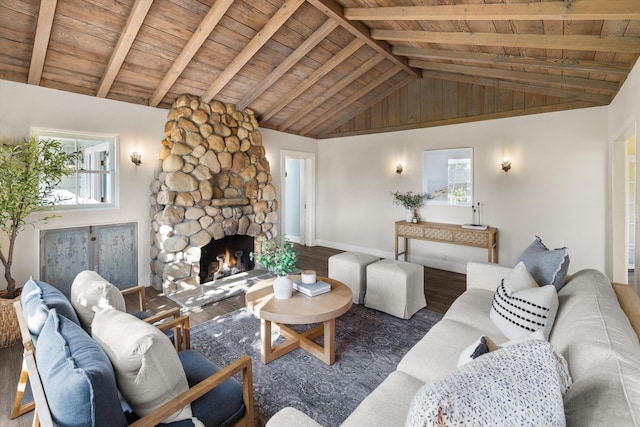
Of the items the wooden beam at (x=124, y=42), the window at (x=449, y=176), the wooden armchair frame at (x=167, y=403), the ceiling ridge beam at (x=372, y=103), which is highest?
the ceiling ridge beam at (x=372, y=103)

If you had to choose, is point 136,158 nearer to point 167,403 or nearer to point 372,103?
point 167,403

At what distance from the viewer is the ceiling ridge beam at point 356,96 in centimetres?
500

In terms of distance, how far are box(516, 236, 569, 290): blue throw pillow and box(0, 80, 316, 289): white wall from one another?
4.64m

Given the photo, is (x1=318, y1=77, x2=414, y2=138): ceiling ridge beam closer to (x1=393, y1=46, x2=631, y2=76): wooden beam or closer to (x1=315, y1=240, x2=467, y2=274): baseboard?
(x1=393, y1=46, x2=631, y2=76): wooden beam

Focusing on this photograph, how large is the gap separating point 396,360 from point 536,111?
407 centimetres

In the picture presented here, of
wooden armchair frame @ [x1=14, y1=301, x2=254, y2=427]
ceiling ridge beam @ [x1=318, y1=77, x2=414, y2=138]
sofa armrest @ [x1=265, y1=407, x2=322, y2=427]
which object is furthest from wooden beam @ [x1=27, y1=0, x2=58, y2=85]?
ceiling ridge beam @ [x1=318, y1=77, x2=414, y2=138]

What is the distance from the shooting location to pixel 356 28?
3.55 meters

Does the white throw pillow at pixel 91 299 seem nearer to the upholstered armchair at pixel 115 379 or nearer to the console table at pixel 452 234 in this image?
the upholstered armchair at pixel 115 379

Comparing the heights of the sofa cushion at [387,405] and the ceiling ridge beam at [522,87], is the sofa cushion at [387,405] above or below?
below

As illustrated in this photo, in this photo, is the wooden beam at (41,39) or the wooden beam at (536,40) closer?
the wooden beam at (536,40)

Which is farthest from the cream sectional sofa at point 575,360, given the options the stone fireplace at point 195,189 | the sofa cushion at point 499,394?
the stone fireplace at point 195,189

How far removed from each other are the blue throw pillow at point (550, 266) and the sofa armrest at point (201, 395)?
6.86 ft

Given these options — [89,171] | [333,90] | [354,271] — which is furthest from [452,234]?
[89,171]

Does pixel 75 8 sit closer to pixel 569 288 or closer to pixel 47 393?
pixel 47 393
